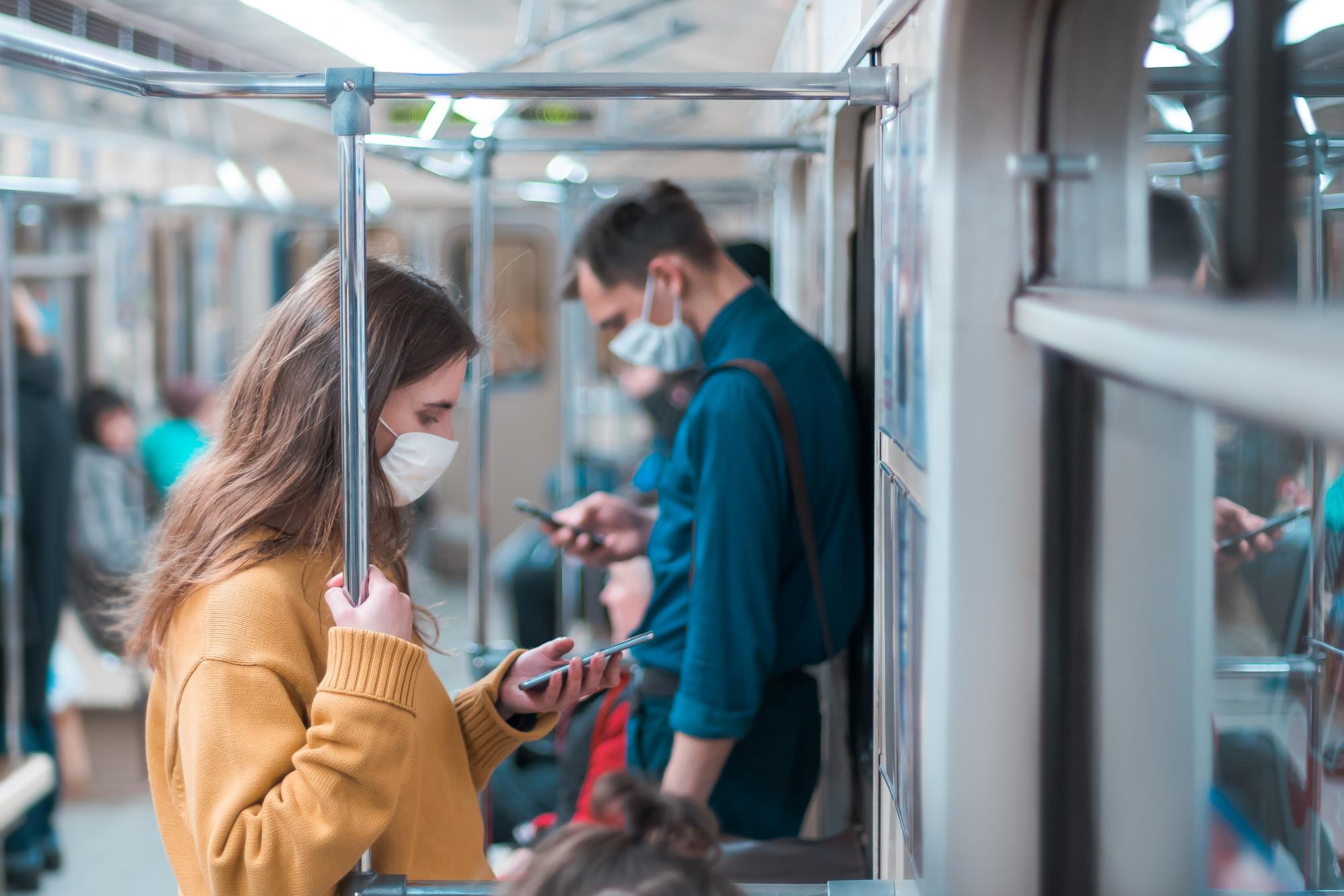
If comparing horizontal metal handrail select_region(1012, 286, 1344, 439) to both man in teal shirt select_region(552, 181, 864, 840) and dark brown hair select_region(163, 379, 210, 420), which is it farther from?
dark brown hair select_region(163, 379, 210, 420)

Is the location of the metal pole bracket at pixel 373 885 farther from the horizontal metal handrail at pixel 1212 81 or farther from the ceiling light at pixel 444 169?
the ceiling light at pixel 444 169

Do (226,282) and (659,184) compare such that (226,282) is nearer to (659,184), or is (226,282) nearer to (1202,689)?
(659,184)

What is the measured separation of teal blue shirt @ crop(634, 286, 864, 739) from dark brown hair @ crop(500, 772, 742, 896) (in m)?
0.78

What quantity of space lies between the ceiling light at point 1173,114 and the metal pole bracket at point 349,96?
Result: 0.68 meters

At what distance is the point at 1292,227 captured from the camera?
1.97 feet

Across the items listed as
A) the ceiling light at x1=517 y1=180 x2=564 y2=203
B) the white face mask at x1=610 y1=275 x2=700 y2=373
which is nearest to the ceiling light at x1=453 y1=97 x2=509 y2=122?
the white face mask at x1=610 y1=275 x2=700 y2=373

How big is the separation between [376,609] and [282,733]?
0.43ft

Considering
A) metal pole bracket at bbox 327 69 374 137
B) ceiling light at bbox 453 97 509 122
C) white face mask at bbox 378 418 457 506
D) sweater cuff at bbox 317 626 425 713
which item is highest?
ceiling light at bbox 453 97 509 122

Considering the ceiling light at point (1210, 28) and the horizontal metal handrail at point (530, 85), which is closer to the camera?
the ceiling light at point (1210, 28)

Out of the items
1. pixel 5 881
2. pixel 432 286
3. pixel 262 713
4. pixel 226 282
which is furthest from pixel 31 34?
pixel 226 282

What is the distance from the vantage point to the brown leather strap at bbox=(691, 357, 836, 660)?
171 cm

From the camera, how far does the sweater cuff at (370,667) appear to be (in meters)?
1.04

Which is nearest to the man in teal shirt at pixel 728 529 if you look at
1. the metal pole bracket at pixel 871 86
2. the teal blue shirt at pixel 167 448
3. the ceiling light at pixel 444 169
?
the ceiling light at pixel 444 169

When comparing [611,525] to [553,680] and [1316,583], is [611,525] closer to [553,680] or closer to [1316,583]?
[553,680]
